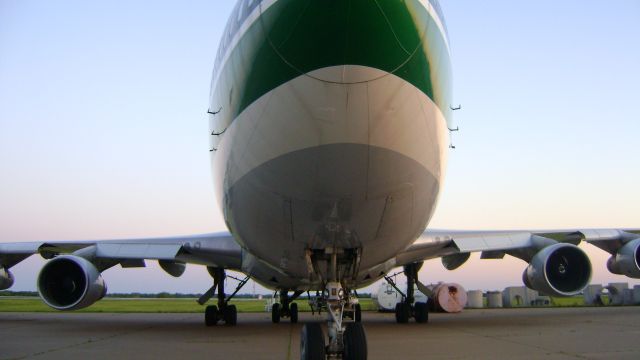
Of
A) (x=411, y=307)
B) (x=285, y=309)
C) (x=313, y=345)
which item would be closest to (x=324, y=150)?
(x=313, y=345)

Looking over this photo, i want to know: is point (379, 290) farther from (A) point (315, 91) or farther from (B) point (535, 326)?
(A) point (315, 91)

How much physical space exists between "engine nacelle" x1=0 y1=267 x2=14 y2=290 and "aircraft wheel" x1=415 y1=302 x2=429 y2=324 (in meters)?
11.8

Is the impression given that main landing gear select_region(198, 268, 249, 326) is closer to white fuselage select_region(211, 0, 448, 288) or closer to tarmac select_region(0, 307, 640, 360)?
tarmac select_region(0, 307, 640, 360)

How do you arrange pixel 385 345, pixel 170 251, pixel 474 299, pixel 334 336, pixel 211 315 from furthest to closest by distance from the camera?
pixel 474 299, pixel 211 315, pixel 170 251, pixel 385 345, pixel 334 336

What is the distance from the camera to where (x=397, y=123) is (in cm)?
415

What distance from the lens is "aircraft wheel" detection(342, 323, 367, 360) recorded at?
4.95 m

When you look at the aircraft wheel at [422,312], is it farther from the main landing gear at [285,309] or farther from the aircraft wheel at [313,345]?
the aircraft wheel at [313,345]

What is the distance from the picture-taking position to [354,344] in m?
4.98

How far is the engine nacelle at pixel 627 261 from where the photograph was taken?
43.3 ft

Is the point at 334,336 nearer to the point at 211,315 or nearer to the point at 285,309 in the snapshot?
the point at 211,315

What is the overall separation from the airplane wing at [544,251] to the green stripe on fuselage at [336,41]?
589cm

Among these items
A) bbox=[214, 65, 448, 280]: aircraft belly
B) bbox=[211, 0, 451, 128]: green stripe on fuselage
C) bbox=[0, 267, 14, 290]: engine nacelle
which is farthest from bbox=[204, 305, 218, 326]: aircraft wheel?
bbox=[211, 0, 451, 128]: green stripe on fuselage

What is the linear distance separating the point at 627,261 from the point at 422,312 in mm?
5291

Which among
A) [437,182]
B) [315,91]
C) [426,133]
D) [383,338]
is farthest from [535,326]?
[315,91]
